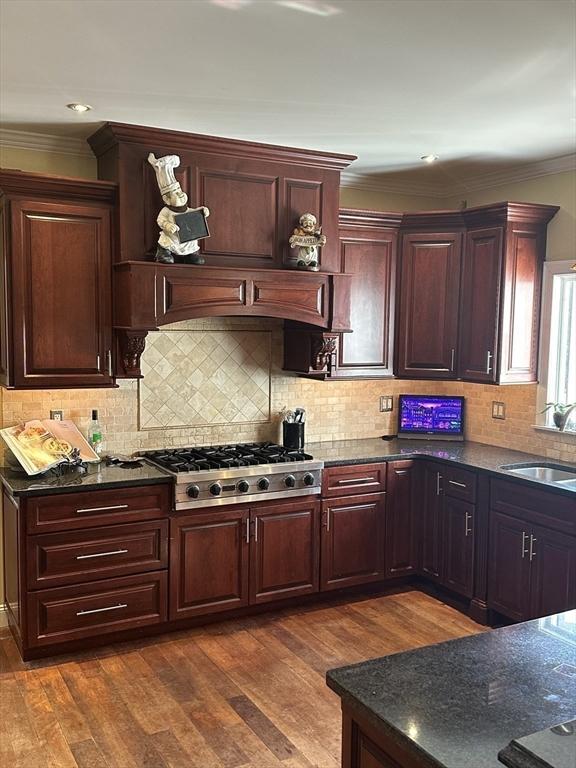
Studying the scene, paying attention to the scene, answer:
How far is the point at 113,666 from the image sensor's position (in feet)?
11.7

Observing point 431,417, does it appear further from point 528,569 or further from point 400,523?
point 528,569

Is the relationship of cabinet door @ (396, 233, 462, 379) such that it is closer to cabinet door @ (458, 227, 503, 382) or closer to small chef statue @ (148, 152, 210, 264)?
cabinet door @ (458, 227, 503, 382)

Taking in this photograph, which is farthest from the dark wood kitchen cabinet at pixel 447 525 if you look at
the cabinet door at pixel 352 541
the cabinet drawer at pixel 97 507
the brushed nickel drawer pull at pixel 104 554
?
the brushed nickel drawer pull at pixel 104 554

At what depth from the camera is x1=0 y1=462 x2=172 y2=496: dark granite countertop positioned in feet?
11.5

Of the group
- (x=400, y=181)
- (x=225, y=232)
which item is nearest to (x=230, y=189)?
(x=225, y=232)

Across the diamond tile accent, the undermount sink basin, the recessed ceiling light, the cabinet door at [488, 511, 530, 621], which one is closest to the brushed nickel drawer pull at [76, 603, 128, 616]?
the diamond tile accent

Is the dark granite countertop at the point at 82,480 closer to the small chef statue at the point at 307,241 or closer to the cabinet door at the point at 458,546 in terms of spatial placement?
the small chef statue at the point at 307,241

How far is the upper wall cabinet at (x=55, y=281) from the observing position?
3674mm

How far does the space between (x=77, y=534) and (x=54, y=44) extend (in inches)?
88.6

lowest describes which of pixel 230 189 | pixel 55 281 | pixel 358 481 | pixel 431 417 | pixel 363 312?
pixel 358 481

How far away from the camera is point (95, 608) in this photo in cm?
369

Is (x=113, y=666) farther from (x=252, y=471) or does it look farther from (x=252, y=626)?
(x=252, y=471)

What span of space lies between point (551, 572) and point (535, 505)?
1.15 feet

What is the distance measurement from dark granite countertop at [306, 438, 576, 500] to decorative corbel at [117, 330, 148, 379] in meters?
1.24
